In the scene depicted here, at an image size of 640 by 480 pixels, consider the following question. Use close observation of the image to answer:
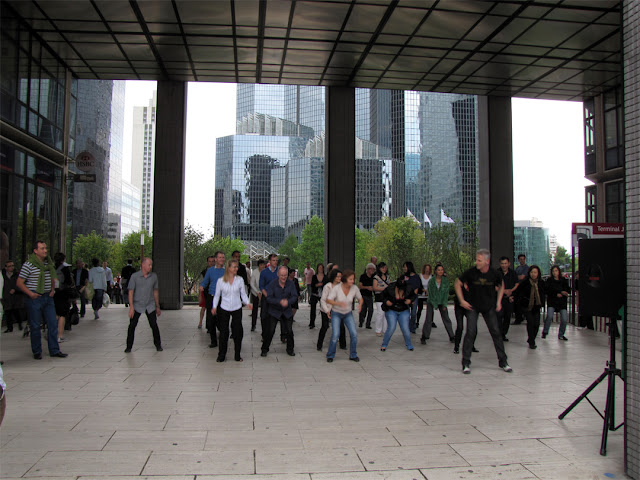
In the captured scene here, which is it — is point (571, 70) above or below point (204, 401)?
above

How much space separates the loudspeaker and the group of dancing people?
10.1ft

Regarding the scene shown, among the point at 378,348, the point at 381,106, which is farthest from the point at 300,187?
the point at 378,348

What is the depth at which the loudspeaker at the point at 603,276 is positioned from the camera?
180 inches

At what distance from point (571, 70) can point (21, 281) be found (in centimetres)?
1804

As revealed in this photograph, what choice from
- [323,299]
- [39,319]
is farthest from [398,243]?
[39,319]

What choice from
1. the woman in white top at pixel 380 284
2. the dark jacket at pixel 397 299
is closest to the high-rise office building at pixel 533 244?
the woman in white top at pixel 380 284

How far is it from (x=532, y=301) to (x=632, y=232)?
24.2ft

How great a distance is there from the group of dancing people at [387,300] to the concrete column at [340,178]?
223 inches

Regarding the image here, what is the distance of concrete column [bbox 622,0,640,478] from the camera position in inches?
147

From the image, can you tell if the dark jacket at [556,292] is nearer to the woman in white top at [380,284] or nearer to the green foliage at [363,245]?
the woman in white top at [380,284]

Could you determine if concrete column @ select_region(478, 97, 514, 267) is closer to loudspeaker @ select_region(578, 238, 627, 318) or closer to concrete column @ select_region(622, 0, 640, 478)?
loudspeaker @ select_region(578, 238, 627, 318)

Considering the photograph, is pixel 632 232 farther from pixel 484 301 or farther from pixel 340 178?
pixel 340 178

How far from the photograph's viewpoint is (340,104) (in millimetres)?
19391

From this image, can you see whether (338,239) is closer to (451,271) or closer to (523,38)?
(523,38)
